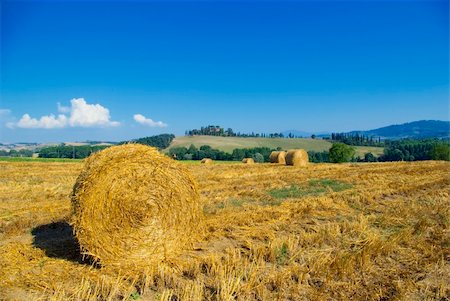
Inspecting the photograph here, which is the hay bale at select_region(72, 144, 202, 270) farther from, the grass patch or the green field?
the green field

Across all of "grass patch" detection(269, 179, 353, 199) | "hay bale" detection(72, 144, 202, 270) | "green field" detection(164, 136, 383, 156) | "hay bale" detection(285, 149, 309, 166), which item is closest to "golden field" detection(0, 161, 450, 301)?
"hay bale" detection(72, 144, 202, 270)

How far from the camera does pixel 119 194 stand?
7004 mm

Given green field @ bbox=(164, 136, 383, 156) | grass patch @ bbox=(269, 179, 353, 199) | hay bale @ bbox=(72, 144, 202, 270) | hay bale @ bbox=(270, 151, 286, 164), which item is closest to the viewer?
hay bale @ bbox=(72, 144, 202, 270)

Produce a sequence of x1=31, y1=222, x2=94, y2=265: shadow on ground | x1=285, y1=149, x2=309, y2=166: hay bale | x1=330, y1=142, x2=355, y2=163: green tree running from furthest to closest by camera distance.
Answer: x1=330, y1=142, x2=355, y2=163: green tree < x1=285, y1=149, x2=309, y2=166: hay bale < x1=31, y1=222, x2=94, y2=265: shadow on ground

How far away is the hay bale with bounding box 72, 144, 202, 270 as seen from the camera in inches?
262

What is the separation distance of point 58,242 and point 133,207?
2.16 m

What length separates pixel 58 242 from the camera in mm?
7879

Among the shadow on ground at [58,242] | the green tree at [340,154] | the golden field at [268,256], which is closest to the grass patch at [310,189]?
the golden field at [268,256]

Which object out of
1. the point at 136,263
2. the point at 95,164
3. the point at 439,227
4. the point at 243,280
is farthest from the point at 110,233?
the point at 439,227

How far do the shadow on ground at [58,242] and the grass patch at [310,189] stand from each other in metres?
7.21

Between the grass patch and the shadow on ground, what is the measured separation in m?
7.21

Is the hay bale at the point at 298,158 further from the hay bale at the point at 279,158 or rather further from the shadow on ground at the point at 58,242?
the shadow on ground at the point at 58,242

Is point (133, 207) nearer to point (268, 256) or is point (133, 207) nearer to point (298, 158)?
point (268, 256)

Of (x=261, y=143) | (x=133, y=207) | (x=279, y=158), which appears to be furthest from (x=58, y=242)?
(x=261, y=143)
